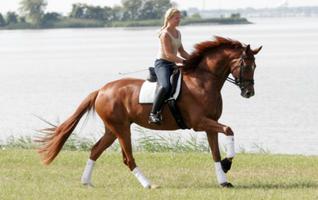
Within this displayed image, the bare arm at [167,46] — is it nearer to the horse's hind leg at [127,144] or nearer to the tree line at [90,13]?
the horse's hind leg at [127,144]

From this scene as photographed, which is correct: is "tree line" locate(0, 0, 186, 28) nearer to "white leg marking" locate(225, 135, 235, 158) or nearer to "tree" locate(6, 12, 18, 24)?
"tree" locate(6, 12, 18, 24)

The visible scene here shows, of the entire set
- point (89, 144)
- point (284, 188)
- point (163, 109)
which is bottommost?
point (89, 144)

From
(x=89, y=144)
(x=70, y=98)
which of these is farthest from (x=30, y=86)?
(x=89, y=144)

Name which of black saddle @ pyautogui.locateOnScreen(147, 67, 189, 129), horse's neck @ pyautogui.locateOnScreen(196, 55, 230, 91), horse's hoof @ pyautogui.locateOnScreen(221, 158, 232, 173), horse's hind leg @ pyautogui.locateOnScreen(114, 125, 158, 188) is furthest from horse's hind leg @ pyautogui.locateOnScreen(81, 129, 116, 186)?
horse's hoof @ pyautogui.locateOnScreen(221, 158, 232, 173)

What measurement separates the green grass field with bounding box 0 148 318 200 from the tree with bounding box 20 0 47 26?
442ft

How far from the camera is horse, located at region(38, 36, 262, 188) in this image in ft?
40.0

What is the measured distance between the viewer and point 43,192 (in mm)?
11828

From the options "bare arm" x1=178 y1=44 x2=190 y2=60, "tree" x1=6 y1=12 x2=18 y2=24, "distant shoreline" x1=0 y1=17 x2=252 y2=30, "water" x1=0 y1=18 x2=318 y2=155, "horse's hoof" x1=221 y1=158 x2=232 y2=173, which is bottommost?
"distant shoreline" x1=0 y1=17 x2=252 y2=30

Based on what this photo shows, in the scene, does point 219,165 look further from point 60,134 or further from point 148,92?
point 60,134

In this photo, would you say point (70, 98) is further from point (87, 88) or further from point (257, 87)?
point (257, 87)

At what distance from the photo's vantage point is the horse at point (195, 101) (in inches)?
480

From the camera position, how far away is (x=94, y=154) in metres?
12.9

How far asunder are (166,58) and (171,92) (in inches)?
17.9

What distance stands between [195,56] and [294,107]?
18.7m
